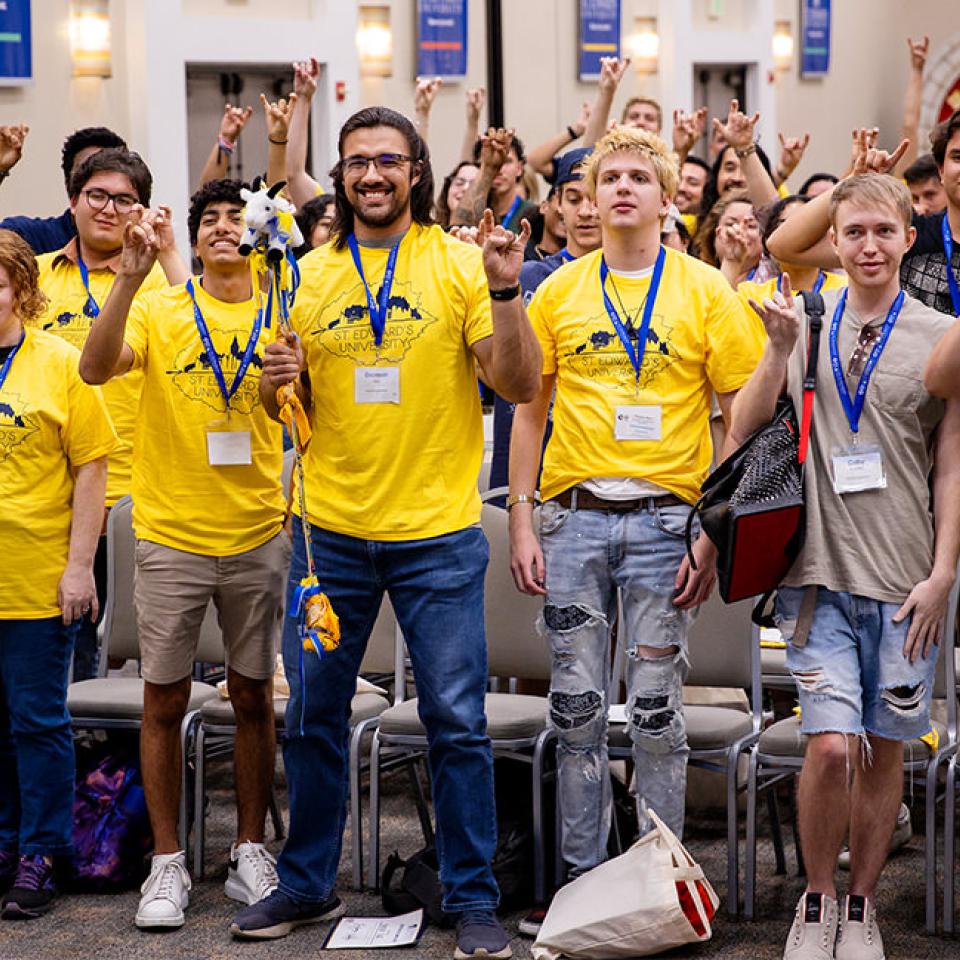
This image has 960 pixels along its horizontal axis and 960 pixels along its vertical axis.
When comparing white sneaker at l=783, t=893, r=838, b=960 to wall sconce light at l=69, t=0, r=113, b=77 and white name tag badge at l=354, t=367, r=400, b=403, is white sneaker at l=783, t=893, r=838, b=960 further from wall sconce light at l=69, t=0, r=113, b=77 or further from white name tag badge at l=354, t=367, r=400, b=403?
wall sconce light at l=69, t=0, r=113, b=77

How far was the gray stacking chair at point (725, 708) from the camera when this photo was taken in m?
4.03

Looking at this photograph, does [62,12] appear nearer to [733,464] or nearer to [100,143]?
[100,143]

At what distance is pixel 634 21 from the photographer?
11.2 m

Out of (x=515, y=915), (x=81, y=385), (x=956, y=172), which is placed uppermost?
(x=956, y=172)

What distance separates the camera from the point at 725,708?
14.1 ft

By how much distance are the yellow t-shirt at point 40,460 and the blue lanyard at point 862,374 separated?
1788mm

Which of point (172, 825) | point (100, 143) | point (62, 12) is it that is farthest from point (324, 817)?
point (62, 12)

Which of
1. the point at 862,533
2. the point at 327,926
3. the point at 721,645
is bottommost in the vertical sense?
the point at 327,926

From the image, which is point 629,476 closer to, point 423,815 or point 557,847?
point 557,847

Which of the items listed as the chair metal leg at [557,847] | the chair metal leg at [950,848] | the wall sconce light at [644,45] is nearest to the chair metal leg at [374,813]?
the chair metal leg at [557,847]

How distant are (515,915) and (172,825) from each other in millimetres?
866

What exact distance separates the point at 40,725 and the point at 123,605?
716 millimetres

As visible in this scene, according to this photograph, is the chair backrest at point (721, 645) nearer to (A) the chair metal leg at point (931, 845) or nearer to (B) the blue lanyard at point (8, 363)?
(A) the chair metal leg at point (931, 845)

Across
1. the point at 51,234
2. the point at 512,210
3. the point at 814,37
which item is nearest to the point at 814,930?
the point at 51,234
